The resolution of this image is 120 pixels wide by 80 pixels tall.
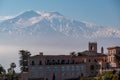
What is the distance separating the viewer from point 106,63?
9731 cm

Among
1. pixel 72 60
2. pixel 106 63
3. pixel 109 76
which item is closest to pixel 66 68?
pixel 72 60

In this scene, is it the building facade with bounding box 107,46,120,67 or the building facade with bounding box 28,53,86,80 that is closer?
the building facade with bounding box 28,53,86,80

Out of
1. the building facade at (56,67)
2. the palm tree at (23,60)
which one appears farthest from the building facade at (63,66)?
the palm tree at (23,60)

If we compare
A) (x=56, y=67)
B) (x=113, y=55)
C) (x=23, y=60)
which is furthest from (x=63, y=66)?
(x=23, y=60)

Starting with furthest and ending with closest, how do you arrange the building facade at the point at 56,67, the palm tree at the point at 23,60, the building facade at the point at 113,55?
1. the palm tree at the point at 23,60
2. the building facade at the point at 113,55
3. the building facade at the point at 56,67

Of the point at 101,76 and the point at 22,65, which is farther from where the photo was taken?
the point at 22,65

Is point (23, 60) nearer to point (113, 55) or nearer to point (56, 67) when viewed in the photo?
point (56, 67)

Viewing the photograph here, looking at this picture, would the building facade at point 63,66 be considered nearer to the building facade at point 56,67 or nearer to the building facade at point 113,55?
the building facade at point 56,67

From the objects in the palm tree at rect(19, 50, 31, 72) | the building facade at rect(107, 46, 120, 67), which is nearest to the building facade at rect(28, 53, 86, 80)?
the building facade at rect(107, 46, 120, 67)

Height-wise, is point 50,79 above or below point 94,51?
below

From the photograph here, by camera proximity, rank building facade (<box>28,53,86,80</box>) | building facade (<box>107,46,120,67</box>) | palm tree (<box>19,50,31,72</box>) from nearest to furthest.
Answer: building facade (<box>28,53,86,80</box>) < building facade (<box>107,46,120,67</box>) < palm tree (<box>19,50,31,72</box>)

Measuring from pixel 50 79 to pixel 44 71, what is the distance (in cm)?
250

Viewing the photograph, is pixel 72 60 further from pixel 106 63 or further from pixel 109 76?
pixel 109 76

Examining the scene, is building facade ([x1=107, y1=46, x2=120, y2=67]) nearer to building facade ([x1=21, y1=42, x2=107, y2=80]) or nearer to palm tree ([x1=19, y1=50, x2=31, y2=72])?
building facade ([x1=21, y1=42, x2=107, y2=80])
